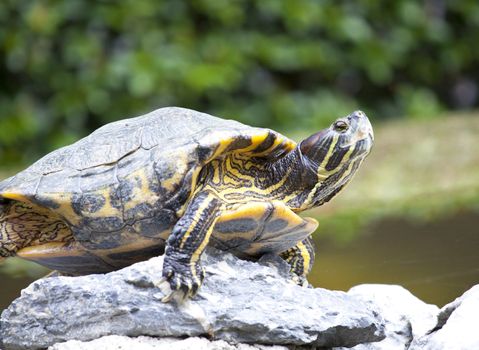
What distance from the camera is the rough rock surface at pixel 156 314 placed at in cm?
191

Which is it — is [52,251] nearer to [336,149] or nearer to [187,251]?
[187,251]

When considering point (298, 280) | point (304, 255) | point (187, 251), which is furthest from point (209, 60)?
point (187, 251)

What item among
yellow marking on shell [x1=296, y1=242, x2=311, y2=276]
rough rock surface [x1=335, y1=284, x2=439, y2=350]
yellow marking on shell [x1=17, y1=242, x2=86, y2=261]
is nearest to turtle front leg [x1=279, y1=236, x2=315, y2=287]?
yellow marking on shell [x1=296, y1=242, x2=311, y2=276]

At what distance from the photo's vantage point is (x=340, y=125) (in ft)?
7.22

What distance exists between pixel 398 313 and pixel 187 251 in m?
0.68

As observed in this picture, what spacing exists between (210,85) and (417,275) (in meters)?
3.25

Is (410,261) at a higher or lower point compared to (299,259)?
lower

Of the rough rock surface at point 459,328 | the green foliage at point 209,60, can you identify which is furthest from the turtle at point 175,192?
the green foliage at point 209,60

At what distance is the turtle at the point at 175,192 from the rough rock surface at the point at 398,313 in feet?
0.72

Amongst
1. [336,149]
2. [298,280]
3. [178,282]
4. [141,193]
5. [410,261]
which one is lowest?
[410,261]

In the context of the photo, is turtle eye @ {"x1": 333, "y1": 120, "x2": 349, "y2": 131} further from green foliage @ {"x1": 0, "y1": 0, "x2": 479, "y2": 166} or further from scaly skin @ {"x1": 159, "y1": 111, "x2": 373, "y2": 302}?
green foliage @ {"x1": 0, "y1": 0, "x2": 479, "y2": 166}

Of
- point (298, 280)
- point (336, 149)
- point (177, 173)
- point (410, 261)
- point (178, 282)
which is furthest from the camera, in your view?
point (410, 261)

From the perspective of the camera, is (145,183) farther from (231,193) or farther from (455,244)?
(455,244)

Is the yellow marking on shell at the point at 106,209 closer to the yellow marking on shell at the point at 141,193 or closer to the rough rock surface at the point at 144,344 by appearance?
the yellow marking on shell at the point at 141,193
